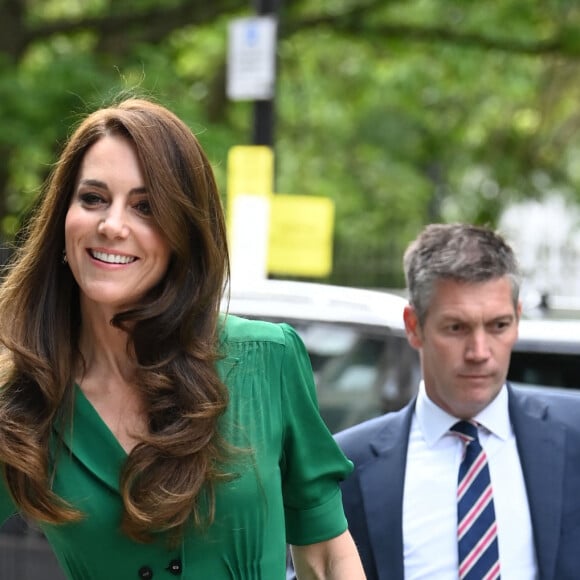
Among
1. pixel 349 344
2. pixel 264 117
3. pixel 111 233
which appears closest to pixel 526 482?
pixel 111 233

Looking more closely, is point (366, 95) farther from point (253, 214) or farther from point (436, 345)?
point (436, 345)

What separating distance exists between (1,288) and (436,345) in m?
1.11

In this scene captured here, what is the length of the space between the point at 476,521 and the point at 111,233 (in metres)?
1.19

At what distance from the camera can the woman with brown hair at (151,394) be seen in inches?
96.1

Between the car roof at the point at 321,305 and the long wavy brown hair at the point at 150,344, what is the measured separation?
249 centimetres

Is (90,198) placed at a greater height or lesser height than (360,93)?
lesser

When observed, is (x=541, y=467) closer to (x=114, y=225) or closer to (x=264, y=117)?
(x=114, y=225)

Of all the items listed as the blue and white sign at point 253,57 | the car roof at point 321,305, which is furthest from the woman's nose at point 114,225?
the blue and white sign at point 253,57

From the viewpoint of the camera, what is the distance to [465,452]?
324 cm

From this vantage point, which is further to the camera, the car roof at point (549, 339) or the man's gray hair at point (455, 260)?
the car roof at point (549, 339)

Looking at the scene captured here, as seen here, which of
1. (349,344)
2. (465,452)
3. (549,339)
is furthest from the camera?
(349,344)

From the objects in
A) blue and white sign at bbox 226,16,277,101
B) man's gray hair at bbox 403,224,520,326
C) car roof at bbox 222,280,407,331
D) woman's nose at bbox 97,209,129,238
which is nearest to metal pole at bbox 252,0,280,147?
blue and white sign at bbox 226,16,277,101

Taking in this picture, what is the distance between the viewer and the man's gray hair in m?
3.33

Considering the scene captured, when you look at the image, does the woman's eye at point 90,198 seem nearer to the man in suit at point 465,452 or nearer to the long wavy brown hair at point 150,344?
the long wavy brown hair at point 150,344
